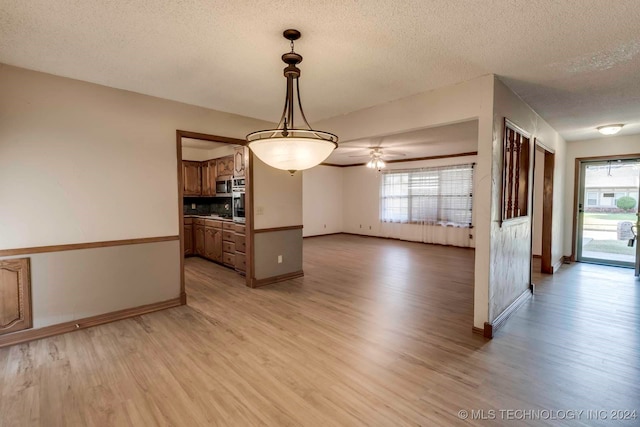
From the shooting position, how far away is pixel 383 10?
73.0 inches

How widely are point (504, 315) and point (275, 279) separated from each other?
120 inches

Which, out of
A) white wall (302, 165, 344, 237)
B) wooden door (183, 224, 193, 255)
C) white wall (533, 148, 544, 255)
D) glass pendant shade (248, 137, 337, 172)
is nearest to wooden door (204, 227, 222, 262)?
wooden door (183, 224, 193, 255)

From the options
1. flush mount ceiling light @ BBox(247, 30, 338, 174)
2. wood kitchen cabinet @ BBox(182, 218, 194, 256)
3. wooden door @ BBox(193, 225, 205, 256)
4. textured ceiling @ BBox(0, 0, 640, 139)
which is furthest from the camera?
wood kitchen cabinet @ BBox(182, 218, 194, 256)

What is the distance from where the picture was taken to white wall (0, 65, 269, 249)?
8.93 ft

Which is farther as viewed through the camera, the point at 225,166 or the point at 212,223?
the point at 225,166

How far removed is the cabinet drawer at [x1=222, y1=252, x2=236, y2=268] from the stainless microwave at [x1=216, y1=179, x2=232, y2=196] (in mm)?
1208

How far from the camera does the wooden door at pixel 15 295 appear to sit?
2684mm

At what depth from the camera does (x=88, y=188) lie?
3.09 metres

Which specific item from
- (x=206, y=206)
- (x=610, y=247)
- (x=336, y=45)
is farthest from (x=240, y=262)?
(x=610, y=247)

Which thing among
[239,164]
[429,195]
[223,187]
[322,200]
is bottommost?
[322,200]

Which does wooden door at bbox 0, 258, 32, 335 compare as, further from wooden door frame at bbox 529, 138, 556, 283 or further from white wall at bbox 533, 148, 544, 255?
white wall at bbox 533, 148, 544, 255

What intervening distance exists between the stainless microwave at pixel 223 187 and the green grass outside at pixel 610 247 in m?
7.26

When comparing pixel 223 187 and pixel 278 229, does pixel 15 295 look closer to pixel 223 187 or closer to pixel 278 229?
pixel 278 229

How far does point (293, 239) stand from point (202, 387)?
9.65 feet
